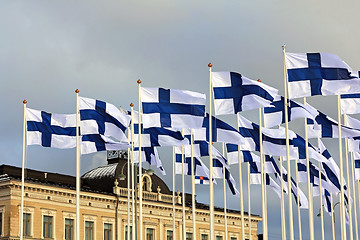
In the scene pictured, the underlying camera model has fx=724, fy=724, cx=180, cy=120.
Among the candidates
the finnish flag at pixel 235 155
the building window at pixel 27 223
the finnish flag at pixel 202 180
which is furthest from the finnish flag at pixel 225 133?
the building window at pixel 27 223

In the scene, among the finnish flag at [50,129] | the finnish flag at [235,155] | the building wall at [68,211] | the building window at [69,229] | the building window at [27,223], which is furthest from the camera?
the building window at [69,229]

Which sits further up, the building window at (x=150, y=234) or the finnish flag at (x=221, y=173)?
the finnish flag at (x=221, y=173)

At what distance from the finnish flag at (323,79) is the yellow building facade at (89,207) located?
2643 cm

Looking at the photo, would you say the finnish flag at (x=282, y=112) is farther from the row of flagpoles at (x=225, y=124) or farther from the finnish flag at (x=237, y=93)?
the finnish flag at (x=237, y=93)

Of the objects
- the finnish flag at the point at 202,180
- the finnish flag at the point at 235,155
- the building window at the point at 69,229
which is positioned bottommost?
the building window at the point at 69,229

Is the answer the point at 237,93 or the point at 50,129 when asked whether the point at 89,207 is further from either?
the point at 237,93

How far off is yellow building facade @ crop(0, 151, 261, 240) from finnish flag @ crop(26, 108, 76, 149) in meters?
18.1

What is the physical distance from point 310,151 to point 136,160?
1140 cm

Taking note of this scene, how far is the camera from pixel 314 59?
120 ft

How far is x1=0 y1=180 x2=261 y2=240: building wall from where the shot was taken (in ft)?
202

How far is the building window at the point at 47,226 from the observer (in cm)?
6456

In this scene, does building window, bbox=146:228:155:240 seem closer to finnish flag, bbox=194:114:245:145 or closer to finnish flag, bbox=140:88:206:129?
finnish flag, bbox=194:114:245:145

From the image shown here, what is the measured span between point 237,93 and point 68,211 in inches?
1346

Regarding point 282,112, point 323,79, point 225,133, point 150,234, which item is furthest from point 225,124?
point 150,234
